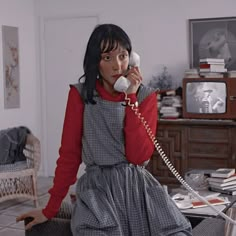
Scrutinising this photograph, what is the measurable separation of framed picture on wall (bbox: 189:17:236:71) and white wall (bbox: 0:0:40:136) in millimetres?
1962

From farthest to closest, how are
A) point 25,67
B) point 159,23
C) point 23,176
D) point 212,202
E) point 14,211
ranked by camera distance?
point 25,67
point 159,23
point 23,176
point 14,211
point 212,202

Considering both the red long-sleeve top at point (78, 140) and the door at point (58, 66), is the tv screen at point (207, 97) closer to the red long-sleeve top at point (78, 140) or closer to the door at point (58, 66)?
the door at point (58, 66)

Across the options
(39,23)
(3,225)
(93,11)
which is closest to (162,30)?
(93,11)

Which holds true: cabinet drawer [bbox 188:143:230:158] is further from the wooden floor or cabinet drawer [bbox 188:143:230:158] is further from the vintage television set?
the wooden floor

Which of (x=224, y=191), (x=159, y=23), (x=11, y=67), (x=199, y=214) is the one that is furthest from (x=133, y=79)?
(x=11, y=67)

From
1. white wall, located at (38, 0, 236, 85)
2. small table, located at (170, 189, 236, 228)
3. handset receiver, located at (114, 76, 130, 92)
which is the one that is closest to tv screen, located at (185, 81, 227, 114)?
white wall, located at (38, 0, 236, 85)

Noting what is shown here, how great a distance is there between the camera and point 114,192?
1.56 meters

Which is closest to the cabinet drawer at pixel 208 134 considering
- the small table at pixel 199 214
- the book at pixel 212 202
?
the book at pixel 212 202

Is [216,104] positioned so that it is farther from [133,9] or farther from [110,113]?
[110,113]

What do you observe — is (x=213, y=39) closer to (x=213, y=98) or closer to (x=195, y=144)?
(x=213, y=98)

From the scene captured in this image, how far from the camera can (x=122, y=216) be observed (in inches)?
60.9

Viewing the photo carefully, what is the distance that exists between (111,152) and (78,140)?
4.6 inches

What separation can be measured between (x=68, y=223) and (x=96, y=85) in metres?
0.51

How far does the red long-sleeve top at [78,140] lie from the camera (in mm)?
1550
